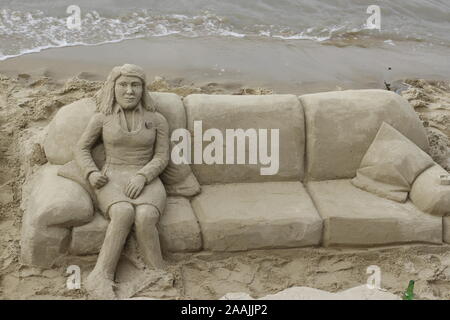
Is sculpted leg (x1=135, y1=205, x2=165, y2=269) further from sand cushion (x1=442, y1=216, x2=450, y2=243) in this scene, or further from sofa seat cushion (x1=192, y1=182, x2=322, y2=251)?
sand cushion (x1=442, y1=216, x2=450, y2=243)

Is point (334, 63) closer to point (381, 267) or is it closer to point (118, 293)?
point (381, 267)

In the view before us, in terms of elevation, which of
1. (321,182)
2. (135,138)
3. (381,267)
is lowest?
(381,267)

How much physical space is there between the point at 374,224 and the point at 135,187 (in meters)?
1.86

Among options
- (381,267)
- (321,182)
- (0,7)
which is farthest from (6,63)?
(381,267)

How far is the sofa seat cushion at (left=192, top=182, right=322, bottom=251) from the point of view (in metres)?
5.07

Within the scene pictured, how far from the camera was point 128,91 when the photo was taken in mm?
5051

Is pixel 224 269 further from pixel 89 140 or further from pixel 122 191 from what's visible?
pixel 89 140

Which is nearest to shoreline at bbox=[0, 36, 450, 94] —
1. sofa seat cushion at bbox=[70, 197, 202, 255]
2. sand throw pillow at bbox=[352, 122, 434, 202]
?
sand throw pillow at bbox=[352, 122, 434, 202]

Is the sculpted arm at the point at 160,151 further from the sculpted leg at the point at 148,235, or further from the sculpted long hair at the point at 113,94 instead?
the sculpted leg at the point at 148,235

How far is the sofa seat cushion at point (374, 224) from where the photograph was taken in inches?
205

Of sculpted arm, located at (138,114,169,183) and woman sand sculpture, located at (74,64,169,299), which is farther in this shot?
sculpted arm, located at (138,114,169,183)

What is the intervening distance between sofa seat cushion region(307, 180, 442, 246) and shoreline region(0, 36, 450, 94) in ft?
11.2

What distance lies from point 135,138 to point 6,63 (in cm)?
419

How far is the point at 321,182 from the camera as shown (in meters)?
5.67
